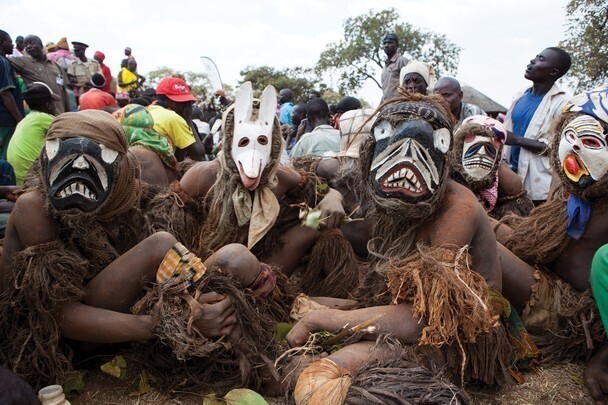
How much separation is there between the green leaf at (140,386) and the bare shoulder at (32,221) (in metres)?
0.77

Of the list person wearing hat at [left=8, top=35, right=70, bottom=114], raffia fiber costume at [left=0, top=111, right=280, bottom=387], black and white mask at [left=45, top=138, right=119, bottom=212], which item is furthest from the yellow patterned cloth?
person wearing hat at [left=8, top=35, right=70, bottom=114]

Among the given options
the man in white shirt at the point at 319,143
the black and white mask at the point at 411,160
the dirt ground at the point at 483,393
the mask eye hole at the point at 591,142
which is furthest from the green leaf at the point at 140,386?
the man in white shirt at the point at 319,143

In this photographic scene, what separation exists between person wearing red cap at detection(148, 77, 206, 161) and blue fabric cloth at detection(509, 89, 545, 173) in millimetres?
2966

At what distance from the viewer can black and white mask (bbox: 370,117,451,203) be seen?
8.00ft

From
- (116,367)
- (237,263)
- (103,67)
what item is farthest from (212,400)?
(103,67)

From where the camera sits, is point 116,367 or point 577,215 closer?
point 116,367

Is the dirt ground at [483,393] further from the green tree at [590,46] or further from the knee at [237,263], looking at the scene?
the green tree at [590,46]

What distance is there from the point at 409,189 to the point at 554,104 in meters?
2.76

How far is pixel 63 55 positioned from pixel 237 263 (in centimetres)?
823

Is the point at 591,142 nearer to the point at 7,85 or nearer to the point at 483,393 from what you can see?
the point at 483,393

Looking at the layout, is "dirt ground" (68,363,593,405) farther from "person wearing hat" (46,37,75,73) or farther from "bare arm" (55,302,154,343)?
"person wearing hat" (46,37,75,73)

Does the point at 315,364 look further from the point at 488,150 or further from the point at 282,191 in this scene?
the point at 488,150

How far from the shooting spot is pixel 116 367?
8.25 feet

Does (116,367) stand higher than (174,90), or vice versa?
(174,90)
